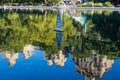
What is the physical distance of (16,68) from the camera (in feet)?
74.3

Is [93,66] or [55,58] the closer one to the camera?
[93,66]

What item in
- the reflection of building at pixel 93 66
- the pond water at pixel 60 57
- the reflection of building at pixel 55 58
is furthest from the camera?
the reflection of building at pixel 55 58

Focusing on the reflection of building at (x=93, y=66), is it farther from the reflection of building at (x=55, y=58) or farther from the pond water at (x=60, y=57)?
the reflection of building at (x=55, y=58)

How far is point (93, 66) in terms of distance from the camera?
23.5 meters

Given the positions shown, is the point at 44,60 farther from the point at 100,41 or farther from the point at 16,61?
the point at 100,41

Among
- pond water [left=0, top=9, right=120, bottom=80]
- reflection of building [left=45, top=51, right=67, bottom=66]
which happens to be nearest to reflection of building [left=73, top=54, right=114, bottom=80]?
pond water [left=0, top=9, right=120, bottom=80]

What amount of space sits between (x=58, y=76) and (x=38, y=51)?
9.33 metres

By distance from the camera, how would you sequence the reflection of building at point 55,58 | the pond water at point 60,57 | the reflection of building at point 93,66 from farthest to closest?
the reflection of building at point 55,58
the pond water at point 60,57
the reflection of building at point 93,66

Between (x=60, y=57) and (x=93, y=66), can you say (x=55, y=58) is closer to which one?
(x=60, y=57)

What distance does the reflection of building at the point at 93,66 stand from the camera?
67.4ft

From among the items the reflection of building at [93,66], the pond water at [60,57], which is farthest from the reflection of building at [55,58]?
the reflection of building at [93,66]

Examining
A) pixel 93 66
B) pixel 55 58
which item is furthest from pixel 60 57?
pixel 55 58

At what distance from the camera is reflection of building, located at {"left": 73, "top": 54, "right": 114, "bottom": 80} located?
20.5m

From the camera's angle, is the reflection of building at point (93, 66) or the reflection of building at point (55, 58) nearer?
the reflection of building at point (93, 66)
